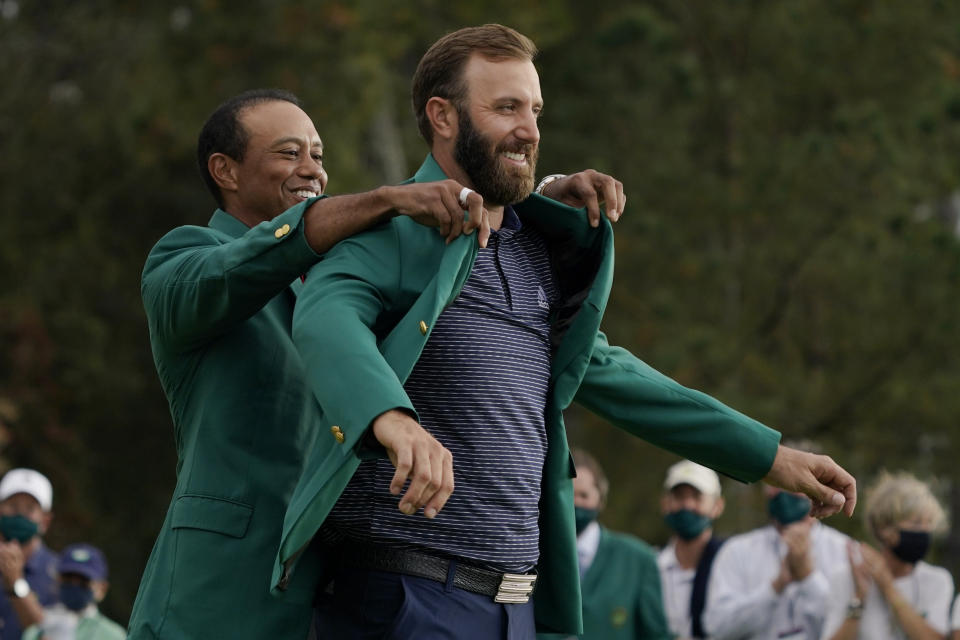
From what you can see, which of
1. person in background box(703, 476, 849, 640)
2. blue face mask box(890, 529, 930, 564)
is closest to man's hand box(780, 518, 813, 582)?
person in background box(703, 476, 849, 640)

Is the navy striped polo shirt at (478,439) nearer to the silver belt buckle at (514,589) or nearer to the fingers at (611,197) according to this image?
the silver belt buckle at (514,589)

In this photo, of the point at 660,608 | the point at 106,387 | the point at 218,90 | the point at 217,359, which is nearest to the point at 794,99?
the point at 218,90

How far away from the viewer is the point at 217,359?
4676mm

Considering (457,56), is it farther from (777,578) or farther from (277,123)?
(777,578)

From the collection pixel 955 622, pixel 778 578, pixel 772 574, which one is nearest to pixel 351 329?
pixel 955 622

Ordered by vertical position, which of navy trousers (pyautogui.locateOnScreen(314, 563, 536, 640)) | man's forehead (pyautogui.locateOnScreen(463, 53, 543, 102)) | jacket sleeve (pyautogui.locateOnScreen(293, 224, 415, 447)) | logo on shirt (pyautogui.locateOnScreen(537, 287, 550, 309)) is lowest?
navy trousers (pyautogui.locateOnScreen(314, 563, 536, 640))

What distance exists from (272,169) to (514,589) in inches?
59.1

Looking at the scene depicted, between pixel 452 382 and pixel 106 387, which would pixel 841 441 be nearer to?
pixel 106 387

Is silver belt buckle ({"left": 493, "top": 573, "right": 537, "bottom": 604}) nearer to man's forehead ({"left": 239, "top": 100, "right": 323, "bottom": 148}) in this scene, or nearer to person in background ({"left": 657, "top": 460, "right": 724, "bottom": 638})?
man's forehead ({"left": 239, "top": 100, "right": 323, "bottom": 148})

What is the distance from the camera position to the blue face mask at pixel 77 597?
9852 millimetres

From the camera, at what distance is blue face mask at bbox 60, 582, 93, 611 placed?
985 cm

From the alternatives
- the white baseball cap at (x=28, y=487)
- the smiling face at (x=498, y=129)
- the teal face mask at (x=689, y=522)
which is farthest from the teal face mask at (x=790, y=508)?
the smiling face at (x=498, y=129)

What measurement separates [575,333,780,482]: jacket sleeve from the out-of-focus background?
1214cm

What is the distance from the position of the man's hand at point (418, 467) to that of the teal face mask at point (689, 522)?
6.83 metres
